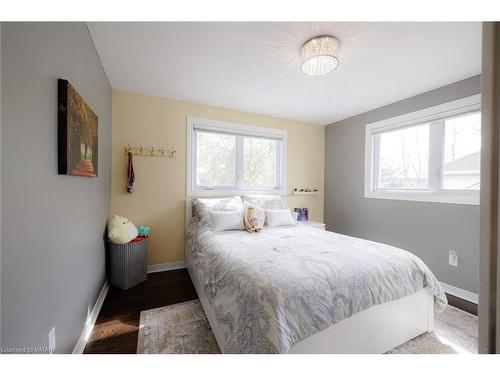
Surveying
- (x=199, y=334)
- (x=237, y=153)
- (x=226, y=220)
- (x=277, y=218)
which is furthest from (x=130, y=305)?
(x=237, y=153)

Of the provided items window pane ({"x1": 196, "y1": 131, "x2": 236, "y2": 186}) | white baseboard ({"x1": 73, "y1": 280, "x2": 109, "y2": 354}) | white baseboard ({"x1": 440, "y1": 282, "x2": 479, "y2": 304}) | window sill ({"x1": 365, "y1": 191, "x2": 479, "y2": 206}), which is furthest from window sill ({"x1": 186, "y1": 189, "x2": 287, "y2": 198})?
white baseboard ({"x1": 440, "y1": 282, "x2": 479, "y2": 304})

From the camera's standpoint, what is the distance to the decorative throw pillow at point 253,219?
2354mm

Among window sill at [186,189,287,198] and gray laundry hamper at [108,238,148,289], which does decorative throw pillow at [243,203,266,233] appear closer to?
window sill at [186,189,287,198]

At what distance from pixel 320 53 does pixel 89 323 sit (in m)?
2.73

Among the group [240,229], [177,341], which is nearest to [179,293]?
[177,341]

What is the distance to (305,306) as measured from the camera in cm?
108

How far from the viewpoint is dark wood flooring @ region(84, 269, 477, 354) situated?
144 centimetres

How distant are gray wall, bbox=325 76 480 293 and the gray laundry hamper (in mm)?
3138

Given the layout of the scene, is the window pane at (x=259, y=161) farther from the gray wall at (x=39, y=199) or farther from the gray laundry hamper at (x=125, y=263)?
the gray wall at (x=39, y=199)

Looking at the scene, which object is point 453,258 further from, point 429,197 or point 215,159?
point 215,159

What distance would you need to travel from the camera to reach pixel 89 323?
1.57 meters

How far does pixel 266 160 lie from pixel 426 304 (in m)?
2.56
